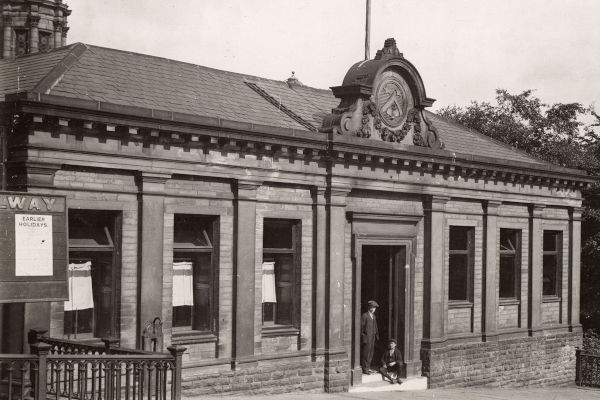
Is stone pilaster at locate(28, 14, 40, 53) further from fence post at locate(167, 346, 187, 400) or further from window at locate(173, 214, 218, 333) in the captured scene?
fence post at locate(167, 346, 187, 400)

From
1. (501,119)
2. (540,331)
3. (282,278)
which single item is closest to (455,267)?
(540,331)

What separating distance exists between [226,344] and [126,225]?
321 centimetres

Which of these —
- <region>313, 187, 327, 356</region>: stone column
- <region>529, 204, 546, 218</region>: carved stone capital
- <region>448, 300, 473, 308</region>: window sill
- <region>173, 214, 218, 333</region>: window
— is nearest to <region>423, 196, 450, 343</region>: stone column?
<region>448, 300, 473, 308</region>: window sill

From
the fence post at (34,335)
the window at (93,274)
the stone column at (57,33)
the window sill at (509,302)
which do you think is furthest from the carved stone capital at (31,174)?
the stone column at (57,33)

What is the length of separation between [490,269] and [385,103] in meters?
5.79

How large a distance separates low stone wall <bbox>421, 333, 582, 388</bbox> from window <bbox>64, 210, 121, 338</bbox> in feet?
28.5

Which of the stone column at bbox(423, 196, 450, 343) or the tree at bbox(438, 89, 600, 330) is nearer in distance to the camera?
the stone column at bbox(423, 196, 450, 343)

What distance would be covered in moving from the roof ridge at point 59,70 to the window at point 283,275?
5072mm

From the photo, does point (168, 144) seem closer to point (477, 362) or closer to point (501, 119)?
point (477, 362)

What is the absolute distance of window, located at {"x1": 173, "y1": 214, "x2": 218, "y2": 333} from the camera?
1606cm

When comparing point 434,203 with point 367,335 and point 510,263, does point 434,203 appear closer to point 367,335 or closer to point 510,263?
point 367,335

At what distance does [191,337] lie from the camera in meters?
15.8

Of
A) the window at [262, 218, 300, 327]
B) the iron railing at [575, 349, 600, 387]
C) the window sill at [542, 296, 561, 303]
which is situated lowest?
the iron railing at [575, 349, 600, 387]

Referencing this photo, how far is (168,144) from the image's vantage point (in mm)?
15305
